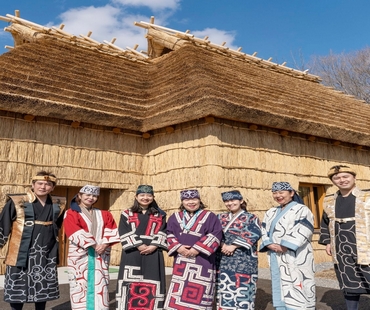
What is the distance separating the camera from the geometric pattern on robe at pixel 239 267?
3236 millimetres

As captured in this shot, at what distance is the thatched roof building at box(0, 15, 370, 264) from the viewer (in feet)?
19.0

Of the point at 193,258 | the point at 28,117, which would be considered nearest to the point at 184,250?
the point at 193,258

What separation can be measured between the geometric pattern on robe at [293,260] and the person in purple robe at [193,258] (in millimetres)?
559

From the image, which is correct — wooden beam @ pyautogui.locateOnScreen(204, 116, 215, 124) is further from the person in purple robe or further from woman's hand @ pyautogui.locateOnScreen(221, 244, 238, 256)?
woman's hand @ pyautogui.locateOnScreen(221, 244, 238, 256)

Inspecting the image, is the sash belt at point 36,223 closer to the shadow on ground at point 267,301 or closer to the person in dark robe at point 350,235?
the shadow on ground at point 267,301

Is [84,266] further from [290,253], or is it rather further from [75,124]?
[75,124]

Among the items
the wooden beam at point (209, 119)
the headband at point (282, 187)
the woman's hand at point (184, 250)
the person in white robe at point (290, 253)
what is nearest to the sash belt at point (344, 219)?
the person in white robe at point (290, 253)

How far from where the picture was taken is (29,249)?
335 centimetres

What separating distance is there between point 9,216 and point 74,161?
9.21 feet

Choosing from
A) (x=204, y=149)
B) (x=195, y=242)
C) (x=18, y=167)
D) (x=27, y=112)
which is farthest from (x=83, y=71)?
(x=195, y=242)

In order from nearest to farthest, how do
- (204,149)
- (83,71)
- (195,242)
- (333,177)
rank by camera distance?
1. (195,242)
2. (333,177)
3. (204,149)
4. (83,71)

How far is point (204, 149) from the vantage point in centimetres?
599

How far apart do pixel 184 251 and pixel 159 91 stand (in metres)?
4.62

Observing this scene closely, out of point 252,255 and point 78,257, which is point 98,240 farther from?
point 252,255
